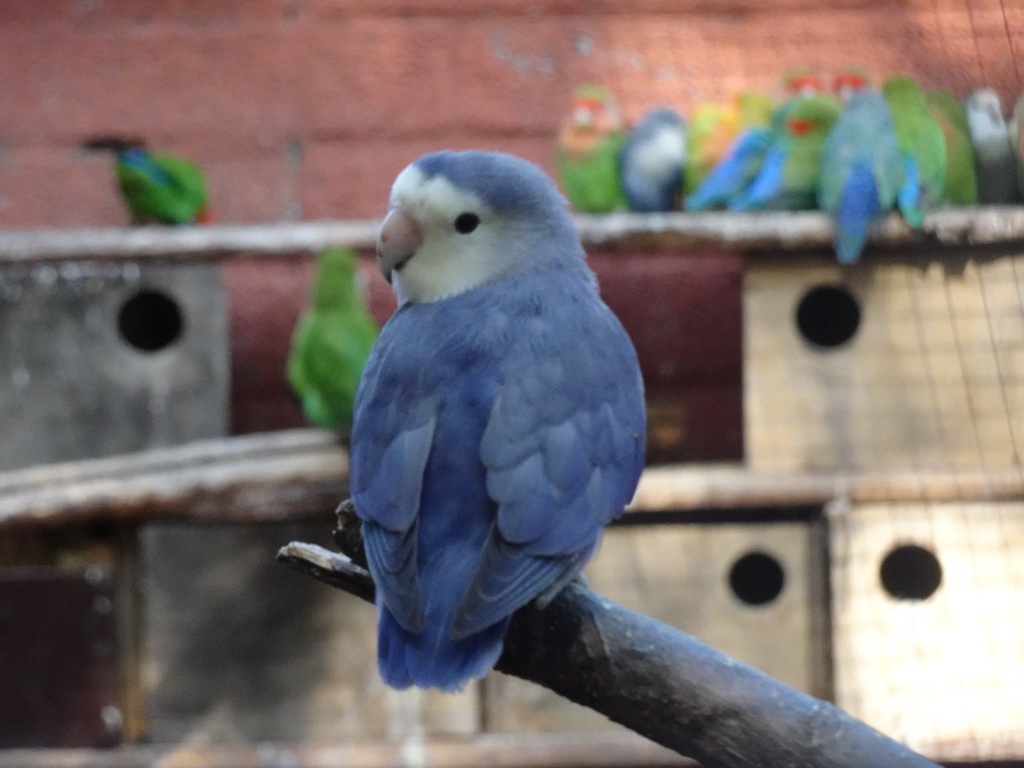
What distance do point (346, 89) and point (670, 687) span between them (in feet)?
4.45

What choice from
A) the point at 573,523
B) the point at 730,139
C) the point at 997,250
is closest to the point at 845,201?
the point at 997,250

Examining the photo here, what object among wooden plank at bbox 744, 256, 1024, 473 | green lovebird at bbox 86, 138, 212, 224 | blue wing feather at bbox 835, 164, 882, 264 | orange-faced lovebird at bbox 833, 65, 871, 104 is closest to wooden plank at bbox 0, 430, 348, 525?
green lovebird at bbox 86, 138, 212, 224

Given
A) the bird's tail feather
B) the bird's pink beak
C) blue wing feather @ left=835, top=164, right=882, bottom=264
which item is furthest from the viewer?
blue wing feather @ left=835, top=164, right=882, bottom=264

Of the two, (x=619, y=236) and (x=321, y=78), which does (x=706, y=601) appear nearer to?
(x=619, y=236)

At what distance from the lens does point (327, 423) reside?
1.53 meters

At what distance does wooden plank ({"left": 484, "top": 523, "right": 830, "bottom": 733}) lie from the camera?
1.41 metres

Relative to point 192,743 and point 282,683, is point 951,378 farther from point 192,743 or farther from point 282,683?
point 192,743

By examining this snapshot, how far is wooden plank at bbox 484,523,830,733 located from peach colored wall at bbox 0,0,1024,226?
0.67 m

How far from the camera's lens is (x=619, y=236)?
4.59 ft

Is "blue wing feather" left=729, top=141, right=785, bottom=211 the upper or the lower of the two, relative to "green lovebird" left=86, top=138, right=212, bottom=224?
lower

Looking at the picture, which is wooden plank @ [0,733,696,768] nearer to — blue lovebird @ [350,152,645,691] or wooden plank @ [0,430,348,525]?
wooden plank @ [0,430,348,525]

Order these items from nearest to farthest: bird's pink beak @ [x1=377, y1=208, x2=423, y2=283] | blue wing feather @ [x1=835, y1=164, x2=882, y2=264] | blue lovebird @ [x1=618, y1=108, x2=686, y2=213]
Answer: bird's pink beak @ [x1=377, y1=208, x2=423, y2=283] < blue wing feather @ [x1=835, y1=164, x2=882, y2=264] < blue lovebird @ [x1=618, y1=108, x2=686, y2=213]

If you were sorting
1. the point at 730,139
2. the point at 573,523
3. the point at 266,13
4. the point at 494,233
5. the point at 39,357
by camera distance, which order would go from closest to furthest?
the point at 573,523
the point at 494,233
the point at 39,357
the point at 730,139
the point at 266,13

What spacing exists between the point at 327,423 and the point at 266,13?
2.20 ft
